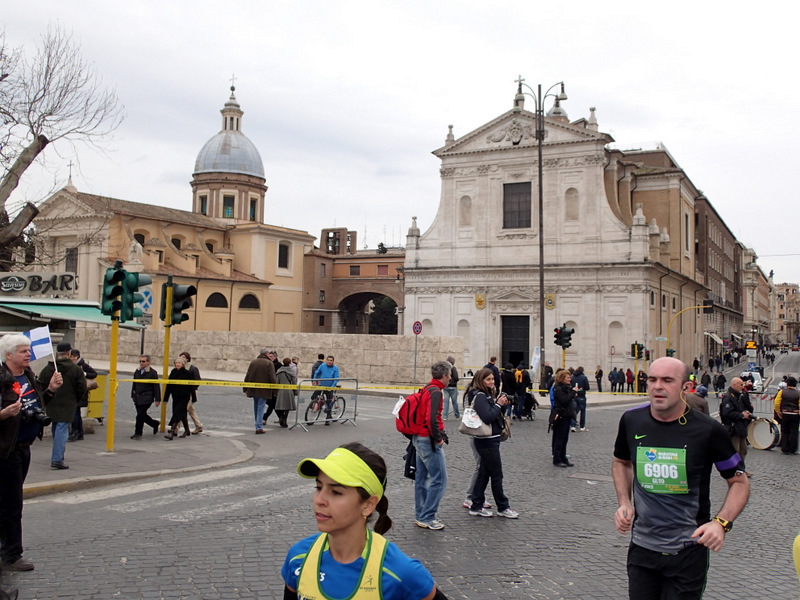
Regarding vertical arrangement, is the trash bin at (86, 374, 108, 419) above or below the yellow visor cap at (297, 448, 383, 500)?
below

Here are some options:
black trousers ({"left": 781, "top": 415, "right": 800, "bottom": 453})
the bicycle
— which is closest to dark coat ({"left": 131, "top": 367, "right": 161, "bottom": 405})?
the bicycle

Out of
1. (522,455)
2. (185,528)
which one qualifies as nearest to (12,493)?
(185,528)

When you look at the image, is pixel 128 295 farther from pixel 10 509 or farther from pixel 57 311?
pixel 10 509

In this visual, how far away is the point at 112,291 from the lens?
11.8 m

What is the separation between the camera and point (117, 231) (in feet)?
178

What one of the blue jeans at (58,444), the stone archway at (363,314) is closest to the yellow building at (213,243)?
the stone archway at (363,314)

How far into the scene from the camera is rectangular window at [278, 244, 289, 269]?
63312mm

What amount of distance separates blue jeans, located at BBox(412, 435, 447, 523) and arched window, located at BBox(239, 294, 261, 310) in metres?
52.0

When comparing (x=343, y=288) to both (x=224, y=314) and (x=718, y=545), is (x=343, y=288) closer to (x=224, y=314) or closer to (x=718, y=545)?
(x=224, y=314)

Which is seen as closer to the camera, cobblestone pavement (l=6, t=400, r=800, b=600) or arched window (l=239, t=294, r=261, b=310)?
cobblestone pavement (l=6, t=400, r=800, b=600)

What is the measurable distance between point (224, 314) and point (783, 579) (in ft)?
173

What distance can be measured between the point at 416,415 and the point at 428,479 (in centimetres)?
67

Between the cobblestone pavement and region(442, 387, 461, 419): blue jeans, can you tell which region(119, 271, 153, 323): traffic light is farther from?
region(442, 387, 461, 419): blue jeans

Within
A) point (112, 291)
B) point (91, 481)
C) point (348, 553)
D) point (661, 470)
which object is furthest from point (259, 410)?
point (348, 553)
